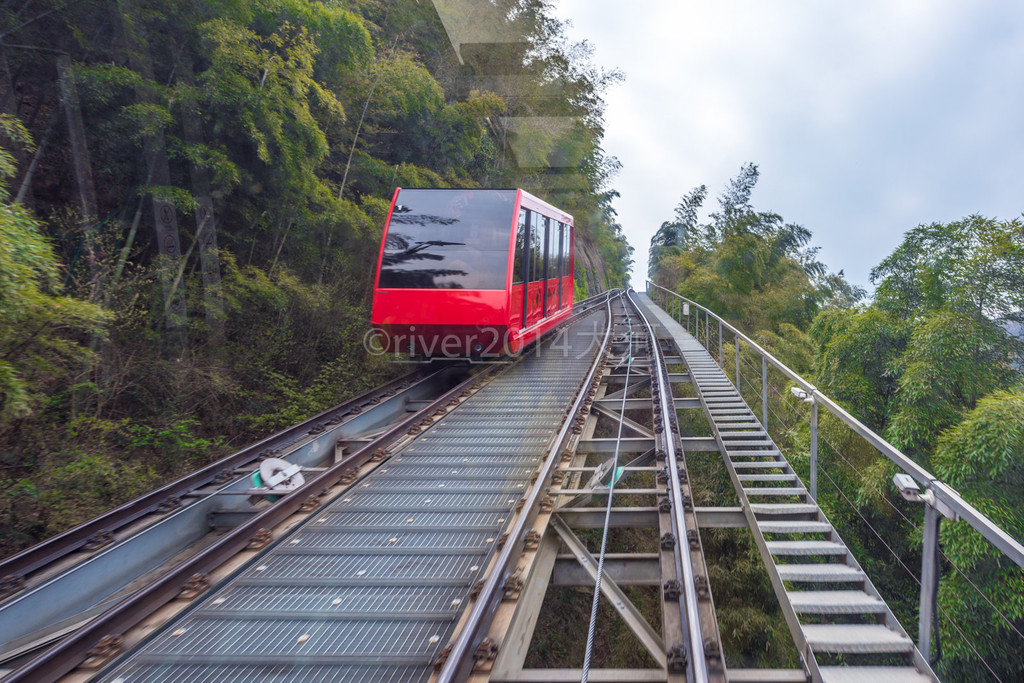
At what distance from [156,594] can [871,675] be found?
3.60m

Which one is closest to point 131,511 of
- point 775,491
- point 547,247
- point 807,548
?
point 807,548

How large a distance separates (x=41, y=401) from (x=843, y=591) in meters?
6.81

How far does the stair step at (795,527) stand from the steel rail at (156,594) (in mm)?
3382

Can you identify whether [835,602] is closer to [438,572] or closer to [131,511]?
[438,572]

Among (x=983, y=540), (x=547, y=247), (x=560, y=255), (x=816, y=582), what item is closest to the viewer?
(x=816, y=582)

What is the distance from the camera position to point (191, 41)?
23.4 ft

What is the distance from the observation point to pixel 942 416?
28.5 feet

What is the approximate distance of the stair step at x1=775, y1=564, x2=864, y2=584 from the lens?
3693 mm

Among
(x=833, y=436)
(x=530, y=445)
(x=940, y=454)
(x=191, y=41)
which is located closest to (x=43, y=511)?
(x=530, y=445)

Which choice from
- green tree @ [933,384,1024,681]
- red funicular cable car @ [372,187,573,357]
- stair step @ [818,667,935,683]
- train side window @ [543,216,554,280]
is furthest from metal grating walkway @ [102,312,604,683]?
green tree @ [933,384,1024,681]

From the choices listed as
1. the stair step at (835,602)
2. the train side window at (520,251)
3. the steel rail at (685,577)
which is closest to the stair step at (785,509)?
the steel rail at (685,577)

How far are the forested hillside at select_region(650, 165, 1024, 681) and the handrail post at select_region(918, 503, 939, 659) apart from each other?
1.48 metres

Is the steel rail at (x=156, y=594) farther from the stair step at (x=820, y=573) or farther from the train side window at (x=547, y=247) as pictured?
the train side window at (x=547, y=247)

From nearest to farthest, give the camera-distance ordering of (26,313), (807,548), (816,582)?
(816,582)
(807,548)
(26,313)
